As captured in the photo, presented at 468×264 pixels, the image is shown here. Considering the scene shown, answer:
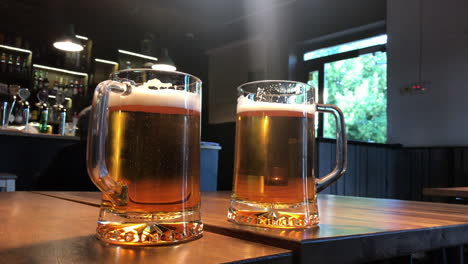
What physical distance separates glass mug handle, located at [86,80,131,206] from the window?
18.5 ft

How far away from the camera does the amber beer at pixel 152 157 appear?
469 millimetres

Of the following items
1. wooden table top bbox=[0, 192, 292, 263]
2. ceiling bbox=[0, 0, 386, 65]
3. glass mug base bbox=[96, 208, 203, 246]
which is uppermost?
ceiling bbox=[0, 0, 386, 65]

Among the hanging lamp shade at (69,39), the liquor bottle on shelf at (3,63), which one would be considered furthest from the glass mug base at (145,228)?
the liquor bottle on shelf at (3,63)

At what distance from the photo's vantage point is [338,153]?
66cm

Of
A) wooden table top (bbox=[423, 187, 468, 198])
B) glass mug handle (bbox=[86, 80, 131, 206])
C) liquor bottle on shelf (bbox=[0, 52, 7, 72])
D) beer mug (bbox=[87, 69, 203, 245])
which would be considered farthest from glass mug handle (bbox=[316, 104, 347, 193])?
liquor bottle on shelf (bbox=[0, 52, 7, 72])

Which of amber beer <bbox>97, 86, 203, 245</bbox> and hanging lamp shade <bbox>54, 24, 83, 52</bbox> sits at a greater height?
hanging lamp shade <bbox>54, 24, 83, 52</bbox>

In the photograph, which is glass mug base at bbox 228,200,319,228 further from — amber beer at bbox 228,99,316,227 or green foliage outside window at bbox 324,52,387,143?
green foliage outside window at bbox 324,52,387,143

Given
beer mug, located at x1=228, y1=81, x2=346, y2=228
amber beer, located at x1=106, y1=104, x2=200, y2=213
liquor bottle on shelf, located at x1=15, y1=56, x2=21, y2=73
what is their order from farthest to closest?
liquor bottle on shelf, located at x1=15, y1=56, x2=21, y2=73 → beer mug, located at x1=228, y1=81, x2=346, y2=228 → amber beer, located at x1=106, y1=104, x2=200, y2=213

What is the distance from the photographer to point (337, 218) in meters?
0.65

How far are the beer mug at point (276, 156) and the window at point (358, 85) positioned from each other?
5.39m

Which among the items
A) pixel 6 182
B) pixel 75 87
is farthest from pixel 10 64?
pixel 6 182

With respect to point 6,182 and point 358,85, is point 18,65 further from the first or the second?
point 358,85

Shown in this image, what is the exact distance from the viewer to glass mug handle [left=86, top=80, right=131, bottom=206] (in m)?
0.43

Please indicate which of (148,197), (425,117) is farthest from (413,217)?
(425,117)
